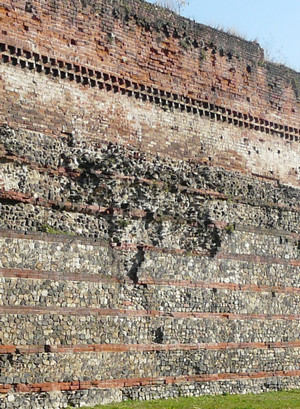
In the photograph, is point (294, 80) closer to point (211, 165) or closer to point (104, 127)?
point (211, 165)

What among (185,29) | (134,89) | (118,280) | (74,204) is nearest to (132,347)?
(118,280)

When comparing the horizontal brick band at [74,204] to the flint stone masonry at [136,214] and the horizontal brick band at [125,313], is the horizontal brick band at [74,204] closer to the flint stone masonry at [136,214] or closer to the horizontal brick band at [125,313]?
the flint stone masonry at [136,214]

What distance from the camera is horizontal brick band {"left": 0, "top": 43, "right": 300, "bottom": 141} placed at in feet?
50.1

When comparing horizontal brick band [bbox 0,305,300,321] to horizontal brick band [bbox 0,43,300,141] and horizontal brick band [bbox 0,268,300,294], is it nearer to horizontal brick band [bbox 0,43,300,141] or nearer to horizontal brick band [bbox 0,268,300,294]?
horizontal brick band [bbox 0,268,300,294]

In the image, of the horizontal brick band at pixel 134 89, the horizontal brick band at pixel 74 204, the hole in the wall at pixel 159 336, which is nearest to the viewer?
the horizontal brick band at pixel 74 204

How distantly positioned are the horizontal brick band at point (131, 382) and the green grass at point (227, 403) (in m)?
0.45

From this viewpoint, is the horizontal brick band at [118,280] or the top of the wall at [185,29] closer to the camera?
the horizontal brick band at [118,280]

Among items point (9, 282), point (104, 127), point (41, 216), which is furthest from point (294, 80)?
point (9, 282)

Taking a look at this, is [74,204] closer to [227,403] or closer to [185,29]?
[227,403]

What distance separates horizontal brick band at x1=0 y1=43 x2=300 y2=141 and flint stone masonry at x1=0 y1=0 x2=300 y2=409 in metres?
0.04

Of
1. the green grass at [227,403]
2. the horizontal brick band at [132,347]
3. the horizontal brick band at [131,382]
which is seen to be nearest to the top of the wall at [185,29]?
the horizontal brick band at [132,347]

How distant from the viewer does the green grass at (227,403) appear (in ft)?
44.5

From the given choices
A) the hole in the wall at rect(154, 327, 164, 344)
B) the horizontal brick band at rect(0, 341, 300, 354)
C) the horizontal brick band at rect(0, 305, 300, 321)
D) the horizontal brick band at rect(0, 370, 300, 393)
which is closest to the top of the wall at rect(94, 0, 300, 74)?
the horizontal brick band at rect(0, 305, 300, 321)

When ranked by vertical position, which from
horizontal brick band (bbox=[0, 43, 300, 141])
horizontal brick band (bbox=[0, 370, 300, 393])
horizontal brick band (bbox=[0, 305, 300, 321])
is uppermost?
horizontal brick band (bbox=[0, 43, 300, 141])
